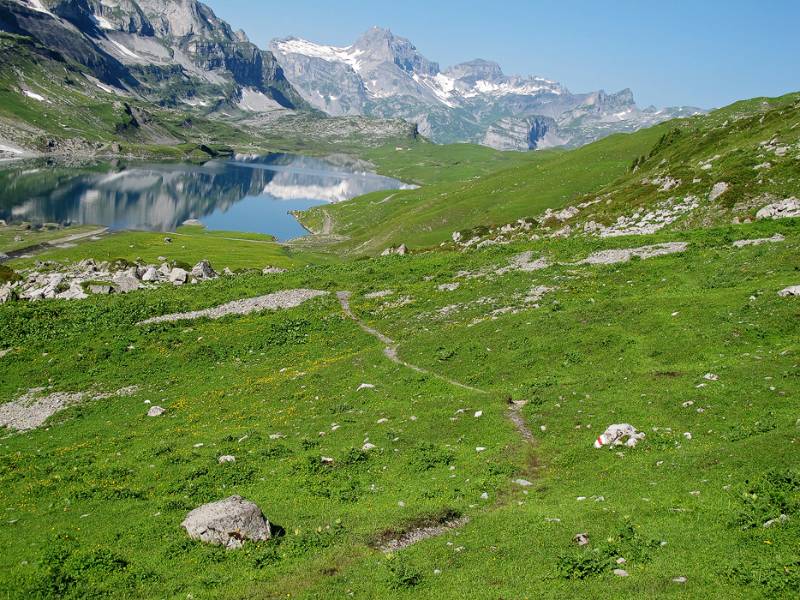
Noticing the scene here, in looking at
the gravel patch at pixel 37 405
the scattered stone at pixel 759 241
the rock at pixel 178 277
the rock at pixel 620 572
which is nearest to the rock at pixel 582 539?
the rock at pixel 620 572

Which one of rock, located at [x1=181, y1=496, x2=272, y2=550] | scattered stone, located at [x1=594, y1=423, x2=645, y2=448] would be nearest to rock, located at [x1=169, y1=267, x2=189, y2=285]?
rock, located at [x1=181, y1=496, x2=272, y2=550]

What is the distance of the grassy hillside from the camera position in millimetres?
64750

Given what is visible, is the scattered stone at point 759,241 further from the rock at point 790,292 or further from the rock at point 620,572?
the rock at point 620,572

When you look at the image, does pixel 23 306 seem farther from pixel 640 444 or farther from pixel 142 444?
pixel 640 444

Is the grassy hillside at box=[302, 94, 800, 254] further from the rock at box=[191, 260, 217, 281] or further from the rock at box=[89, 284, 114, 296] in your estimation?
the rock at box=[89, 284, 114, 296]

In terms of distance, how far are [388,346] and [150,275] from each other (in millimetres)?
45140

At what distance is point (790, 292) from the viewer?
32.5 metres

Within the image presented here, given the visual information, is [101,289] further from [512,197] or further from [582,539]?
[512,197]

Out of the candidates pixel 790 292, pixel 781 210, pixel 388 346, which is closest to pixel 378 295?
pixel 388 346

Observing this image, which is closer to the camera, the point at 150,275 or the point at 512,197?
the point at 150,275

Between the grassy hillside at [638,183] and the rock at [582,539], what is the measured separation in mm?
54117

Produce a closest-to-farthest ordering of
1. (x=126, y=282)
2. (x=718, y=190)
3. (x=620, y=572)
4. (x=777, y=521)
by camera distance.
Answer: (x=620, y=572)
(x=777, y=521)
(x=718, y=190)
(x=126, y=282)

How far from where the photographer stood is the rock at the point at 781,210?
54375mm

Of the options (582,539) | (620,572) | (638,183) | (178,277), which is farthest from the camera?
(638,183)
